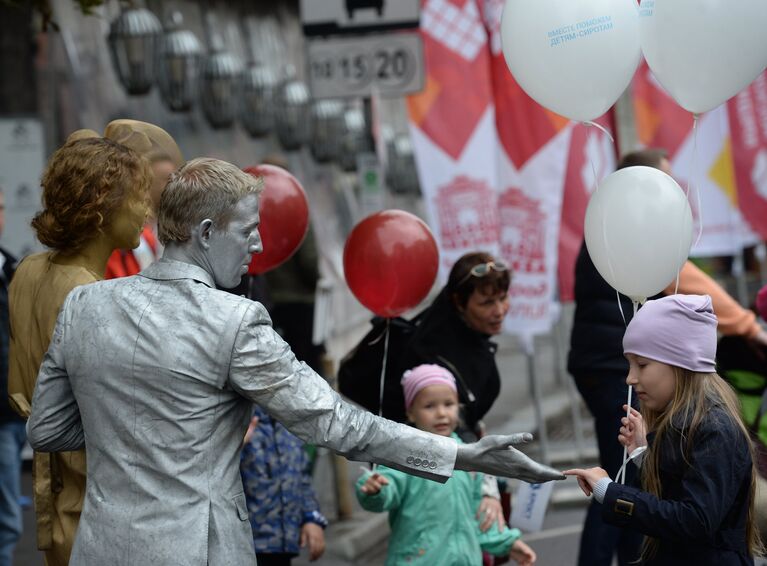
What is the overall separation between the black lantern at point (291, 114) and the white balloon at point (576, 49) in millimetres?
10092

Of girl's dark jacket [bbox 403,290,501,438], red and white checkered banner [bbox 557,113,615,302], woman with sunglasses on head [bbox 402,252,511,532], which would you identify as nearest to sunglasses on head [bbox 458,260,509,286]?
woman with sunglasses on head [bbox 402,252,511,532]

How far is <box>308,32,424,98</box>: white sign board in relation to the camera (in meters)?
8.00

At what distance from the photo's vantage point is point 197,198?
3197mm

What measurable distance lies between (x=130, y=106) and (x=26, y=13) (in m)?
1.38

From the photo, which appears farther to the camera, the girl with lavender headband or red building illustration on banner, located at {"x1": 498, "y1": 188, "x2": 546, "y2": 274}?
red building illustration on banner, located at {"x1": 498, "y1": 188, "x2": 546, "y2": 274}

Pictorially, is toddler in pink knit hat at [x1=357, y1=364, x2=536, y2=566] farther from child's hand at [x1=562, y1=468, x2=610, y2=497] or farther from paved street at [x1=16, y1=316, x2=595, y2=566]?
paved street at [x1=16, y1=316, x2=595, y2=566]

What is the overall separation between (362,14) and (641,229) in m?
4.41

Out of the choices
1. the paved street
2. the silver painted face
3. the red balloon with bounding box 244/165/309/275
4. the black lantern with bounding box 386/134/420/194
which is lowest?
the paved street

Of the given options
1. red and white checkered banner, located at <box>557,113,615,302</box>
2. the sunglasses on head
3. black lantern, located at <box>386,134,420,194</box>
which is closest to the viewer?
the sunglasses on head

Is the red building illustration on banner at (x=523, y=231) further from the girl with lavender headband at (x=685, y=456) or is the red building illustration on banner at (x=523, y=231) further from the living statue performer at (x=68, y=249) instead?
the living statue performer at (x=68, y=249)

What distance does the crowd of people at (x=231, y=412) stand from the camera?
10.2 feet

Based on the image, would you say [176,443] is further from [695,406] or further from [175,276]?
[695,406]

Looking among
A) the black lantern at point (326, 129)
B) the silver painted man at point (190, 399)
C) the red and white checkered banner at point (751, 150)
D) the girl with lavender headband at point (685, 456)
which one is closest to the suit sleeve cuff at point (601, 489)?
the girl with lavender headband at point (685, 456)

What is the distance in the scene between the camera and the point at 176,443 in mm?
3088
